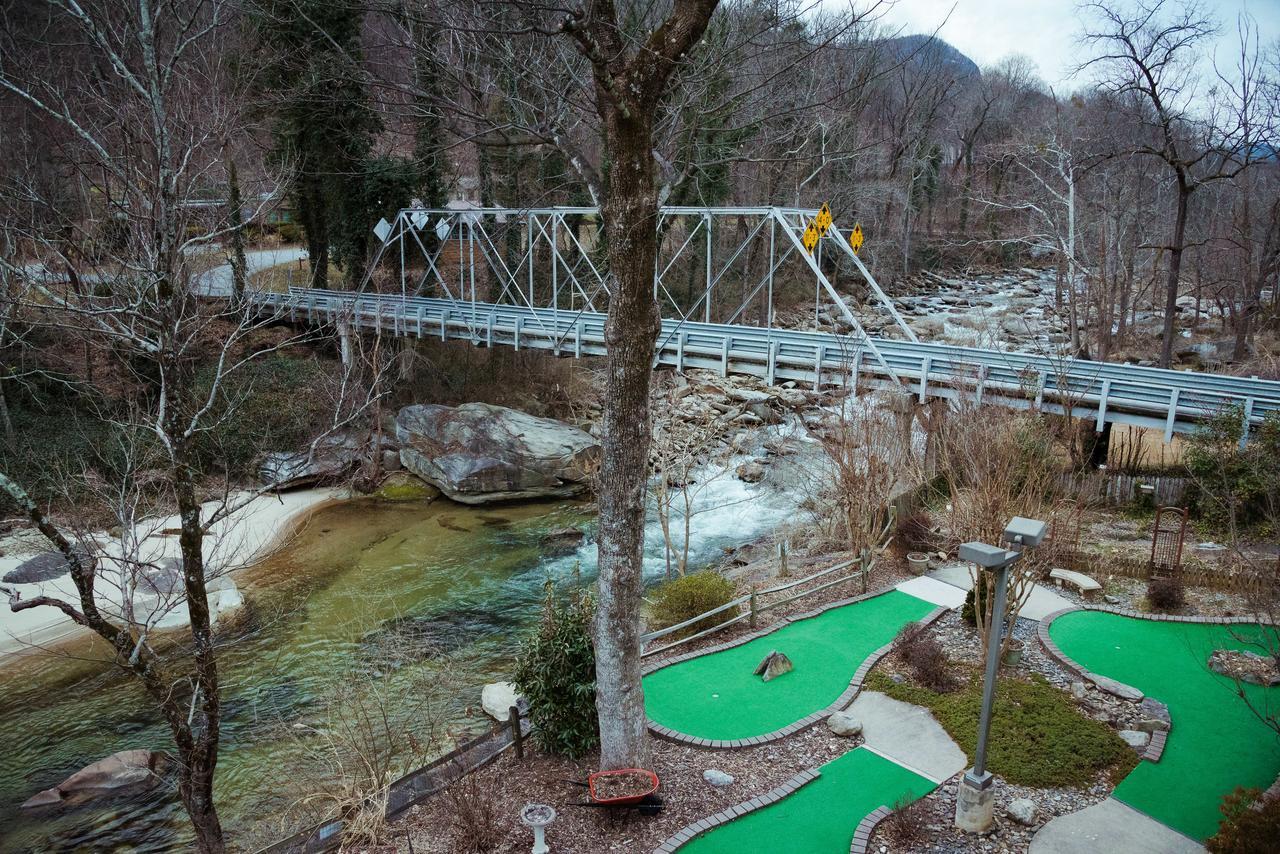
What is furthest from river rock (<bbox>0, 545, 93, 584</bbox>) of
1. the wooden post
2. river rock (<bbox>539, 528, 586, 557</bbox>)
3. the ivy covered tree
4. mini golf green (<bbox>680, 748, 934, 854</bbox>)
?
mini golf green (<bbox>680, 748, 934, 854</bbox>)

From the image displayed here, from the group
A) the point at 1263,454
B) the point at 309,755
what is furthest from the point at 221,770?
the point at 1263,454

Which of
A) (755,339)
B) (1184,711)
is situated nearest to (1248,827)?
(1184,711)

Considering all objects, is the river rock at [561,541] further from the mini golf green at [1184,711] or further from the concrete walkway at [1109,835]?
the concrete walkway at [1109,835]

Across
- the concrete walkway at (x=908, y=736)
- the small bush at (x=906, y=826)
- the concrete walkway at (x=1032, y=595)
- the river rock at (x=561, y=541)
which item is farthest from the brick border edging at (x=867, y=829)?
the river rock at (x=561, y=541)

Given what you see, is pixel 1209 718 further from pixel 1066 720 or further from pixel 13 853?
pixel 13 853

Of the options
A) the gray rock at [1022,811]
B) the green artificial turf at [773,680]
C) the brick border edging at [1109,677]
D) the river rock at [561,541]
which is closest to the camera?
the gray rock at [1022,811]

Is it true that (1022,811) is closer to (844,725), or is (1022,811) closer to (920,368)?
(844,725)
